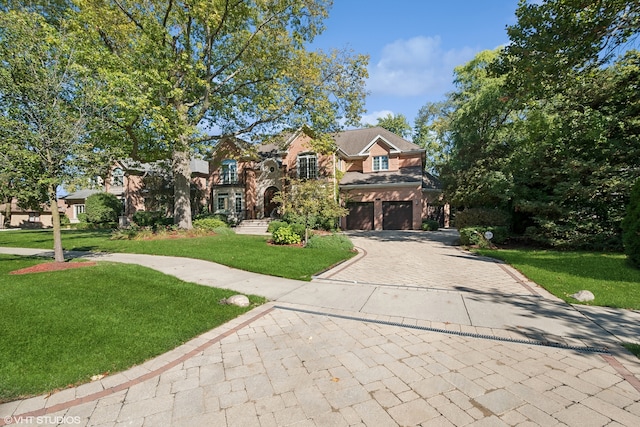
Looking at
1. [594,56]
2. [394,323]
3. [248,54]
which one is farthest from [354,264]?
[248,54]

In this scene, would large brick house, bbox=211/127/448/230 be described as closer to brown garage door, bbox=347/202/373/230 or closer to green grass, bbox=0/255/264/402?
brown garage door, bbox=347/202/373/230

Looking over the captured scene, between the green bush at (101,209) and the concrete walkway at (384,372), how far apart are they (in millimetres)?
28393

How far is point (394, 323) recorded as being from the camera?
4.43 m

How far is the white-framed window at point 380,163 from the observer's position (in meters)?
23.9

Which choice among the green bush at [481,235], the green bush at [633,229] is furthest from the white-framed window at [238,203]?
the green bush at [633,229]

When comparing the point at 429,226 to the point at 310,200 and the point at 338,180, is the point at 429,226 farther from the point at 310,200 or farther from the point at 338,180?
the point at 310,200

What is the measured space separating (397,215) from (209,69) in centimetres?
1667

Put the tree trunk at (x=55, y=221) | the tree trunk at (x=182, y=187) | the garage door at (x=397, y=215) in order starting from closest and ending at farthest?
the tree trunk at (x=55, y=221), the tree trunk at (x=182, y=187), the garage door at (x=397, y=215)

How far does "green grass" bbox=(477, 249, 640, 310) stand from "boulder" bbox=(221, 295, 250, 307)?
20.9 feet

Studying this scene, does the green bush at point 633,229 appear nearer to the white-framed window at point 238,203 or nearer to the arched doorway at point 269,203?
the arched doorway at point 269,203

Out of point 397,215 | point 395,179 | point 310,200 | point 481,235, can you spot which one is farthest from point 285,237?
point 395,179

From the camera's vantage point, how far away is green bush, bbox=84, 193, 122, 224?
85.0 ft

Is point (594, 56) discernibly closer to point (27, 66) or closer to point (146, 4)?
point (27, 66)

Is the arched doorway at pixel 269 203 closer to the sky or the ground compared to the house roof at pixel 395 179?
closer to the ground
